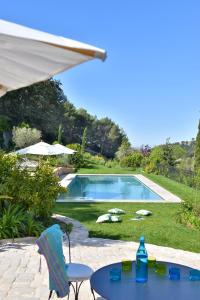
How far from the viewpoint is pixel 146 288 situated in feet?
12.3

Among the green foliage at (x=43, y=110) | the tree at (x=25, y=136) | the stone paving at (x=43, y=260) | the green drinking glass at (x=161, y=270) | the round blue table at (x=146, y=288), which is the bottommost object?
the stone paving at (x=43, y=260)

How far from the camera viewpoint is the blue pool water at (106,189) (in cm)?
1790

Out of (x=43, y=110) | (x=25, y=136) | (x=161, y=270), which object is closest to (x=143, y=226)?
(x=161, y=270)

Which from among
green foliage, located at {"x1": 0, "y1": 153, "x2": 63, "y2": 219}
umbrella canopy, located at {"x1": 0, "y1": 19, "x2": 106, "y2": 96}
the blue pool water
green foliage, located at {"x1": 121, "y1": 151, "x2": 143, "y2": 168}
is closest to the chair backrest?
umbrella canopy, located at {"x1": 0, "y1": 19, "x2": 106, "y2": 96}

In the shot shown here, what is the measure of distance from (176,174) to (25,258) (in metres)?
18.7

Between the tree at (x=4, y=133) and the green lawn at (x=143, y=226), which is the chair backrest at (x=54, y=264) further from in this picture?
the tree at (x=4, y=133)

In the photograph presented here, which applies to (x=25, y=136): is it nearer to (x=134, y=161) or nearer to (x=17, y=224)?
(x=134, y=161)

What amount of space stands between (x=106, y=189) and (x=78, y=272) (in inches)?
669

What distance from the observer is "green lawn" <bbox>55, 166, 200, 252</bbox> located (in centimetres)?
875

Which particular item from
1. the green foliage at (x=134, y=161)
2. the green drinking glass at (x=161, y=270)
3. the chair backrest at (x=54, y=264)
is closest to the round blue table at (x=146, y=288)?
Result: the green drinking glass at (x=161, y=270)

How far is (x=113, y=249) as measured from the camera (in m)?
7.79

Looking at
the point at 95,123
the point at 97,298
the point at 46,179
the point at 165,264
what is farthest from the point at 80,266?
the point at 95,123

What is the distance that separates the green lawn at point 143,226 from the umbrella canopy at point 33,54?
19.9ft

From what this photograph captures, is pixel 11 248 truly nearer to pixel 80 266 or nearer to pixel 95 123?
pixel 80 266
